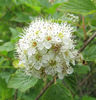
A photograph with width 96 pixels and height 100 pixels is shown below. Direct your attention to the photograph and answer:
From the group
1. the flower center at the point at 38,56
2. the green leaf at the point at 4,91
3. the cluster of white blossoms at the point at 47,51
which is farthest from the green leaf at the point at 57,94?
the green leaf at the point at 4,91

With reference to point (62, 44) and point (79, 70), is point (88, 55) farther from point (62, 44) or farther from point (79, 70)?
point (62, 44)

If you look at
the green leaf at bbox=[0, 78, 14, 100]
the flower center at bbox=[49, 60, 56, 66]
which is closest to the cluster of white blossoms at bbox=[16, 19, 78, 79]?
the flower center at bbox=[49, 60, 56, 66]

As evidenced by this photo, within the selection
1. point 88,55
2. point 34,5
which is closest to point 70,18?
point 88,55

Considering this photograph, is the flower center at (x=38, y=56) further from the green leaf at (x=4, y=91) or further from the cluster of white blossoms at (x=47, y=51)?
the green leaf at (x=4, y=91)

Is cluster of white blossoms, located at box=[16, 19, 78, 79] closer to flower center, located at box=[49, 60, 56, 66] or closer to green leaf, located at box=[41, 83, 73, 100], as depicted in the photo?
flower center, located at box=[49, 60, 56, 66]

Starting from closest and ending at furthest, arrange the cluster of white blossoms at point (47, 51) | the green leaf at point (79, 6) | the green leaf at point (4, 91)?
the cluster of white blossoms at point (47, 51)
the green leaf at point (79, 6)
the green leaf at point (4, 91)
